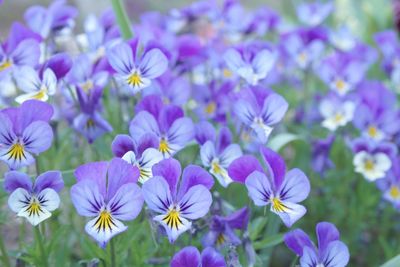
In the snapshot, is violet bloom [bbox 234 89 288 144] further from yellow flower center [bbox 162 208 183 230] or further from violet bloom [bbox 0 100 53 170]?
violet bloom [bbox 0 100 53 170]

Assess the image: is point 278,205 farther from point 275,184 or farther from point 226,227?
point 226,227

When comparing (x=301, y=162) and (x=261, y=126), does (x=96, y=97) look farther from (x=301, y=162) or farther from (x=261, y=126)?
(x=301, y=162)

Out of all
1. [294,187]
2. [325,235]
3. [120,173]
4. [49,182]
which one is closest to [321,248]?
[325,235]

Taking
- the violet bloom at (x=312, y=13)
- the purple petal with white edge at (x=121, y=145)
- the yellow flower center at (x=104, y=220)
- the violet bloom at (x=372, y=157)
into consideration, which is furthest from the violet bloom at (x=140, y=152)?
the violet bloom at (x=312, y=13)

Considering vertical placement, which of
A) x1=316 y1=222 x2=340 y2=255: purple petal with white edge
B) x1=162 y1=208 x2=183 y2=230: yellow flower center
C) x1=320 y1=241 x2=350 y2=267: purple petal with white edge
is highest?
x1=162 y1=208 x2=183 y2=230: yellow flower center

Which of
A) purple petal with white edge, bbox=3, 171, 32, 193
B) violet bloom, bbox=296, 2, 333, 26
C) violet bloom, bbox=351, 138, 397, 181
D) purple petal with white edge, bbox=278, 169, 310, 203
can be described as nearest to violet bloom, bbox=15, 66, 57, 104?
purple petal with white edge, bbox=3, 171, 32, 193

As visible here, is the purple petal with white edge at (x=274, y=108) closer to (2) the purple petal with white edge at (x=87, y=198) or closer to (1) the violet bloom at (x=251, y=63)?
(1) the violet bloom at (x=251, y=63)

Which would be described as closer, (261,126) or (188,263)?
(188,263)

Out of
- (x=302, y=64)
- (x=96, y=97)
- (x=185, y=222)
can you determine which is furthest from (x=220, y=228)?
(x=302, y=64)
